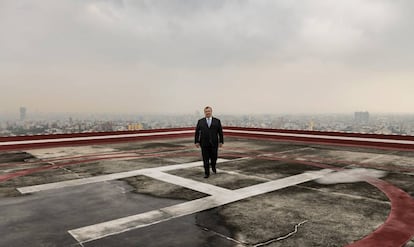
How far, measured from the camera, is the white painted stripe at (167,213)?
4.94 meters

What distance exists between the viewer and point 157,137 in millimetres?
20734

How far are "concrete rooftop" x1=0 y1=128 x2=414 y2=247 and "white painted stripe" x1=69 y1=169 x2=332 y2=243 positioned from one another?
0.06 ft

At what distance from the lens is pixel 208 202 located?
650 centimetres

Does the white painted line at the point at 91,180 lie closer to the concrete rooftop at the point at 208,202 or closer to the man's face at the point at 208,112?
the concrete rooftop at the point at 208,202

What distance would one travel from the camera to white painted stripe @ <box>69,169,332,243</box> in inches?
195

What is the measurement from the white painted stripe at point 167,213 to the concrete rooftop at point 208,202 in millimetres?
17

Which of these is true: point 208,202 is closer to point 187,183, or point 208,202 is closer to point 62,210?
point 187,183

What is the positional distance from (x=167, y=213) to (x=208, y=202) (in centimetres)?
98

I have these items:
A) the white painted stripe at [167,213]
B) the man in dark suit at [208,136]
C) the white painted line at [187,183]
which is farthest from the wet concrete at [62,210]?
the man in dark suit at [208,136]

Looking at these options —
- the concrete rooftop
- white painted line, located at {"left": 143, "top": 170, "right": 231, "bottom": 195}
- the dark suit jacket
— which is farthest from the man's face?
white painted line, located at {"left": 143, "top": 170, "right": 231, "bottom": 195}

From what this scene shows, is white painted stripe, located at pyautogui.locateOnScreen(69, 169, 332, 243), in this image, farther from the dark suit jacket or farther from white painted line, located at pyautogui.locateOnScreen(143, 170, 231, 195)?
the dark suit jacket

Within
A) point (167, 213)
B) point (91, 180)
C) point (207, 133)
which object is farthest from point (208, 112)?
point (167, 213)

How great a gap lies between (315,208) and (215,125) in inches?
148

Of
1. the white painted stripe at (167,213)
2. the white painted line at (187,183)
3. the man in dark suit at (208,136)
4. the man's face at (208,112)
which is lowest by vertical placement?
the white painted stripe at (167,213)
